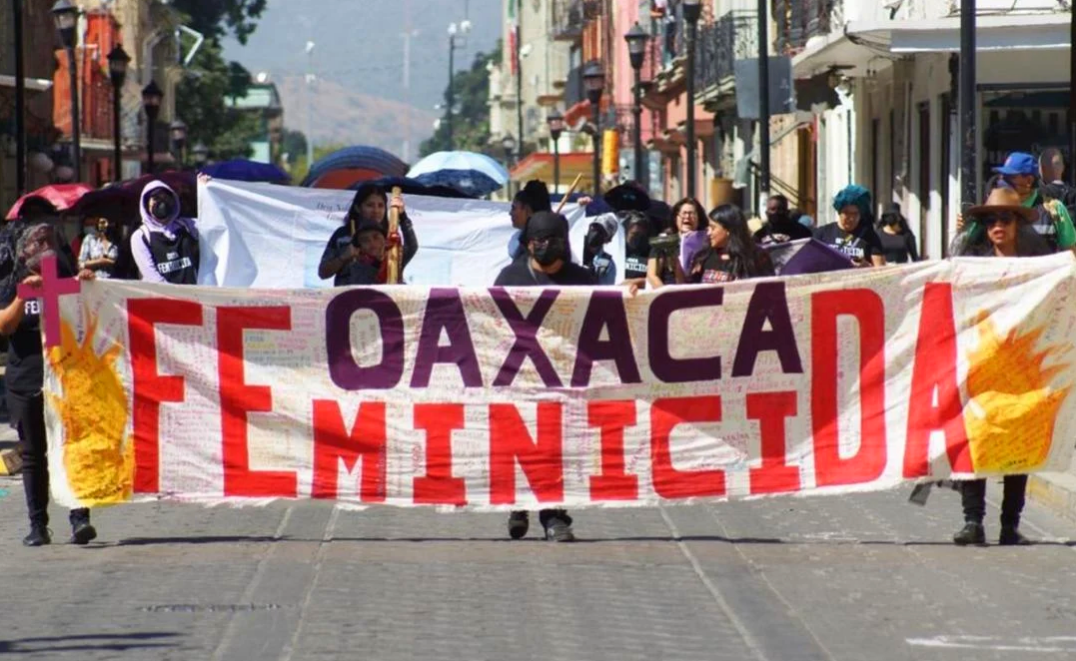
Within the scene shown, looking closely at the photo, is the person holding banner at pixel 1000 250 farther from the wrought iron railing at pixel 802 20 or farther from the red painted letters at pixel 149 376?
the wrought iron railing at pixel 802 20

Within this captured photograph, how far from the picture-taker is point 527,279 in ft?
43.8

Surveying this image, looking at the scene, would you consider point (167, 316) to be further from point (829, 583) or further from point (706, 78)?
point (706, 78)

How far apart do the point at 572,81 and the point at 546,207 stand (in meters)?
78.2

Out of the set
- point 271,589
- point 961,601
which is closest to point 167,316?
point 271,589

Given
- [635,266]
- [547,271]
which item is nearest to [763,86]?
[635,266]

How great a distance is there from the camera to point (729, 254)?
1390 centimetres

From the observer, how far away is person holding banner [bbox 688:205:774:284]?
1384 cm

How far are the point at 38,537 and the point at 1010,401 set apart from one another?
506 cm

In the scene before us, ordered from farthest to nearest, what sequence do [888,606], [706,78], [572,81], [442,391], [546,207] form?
[572,81]
[706,78]
[546,207]
[442,391]
[888,606]

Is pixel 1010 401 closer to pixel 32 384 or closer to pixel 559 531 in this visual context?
pixel 559 531

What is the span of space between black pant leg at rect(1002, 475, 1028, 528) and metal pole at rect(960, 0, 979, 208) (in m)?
8.40

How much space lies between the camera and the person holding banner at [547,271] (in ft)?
43.3

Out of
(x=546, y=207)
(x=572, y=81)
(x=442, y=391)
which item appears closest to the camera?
(x=442, y=391)

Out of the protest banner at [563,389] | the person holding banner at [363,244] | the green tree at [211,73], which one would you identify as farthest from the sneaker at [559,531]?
the green tree at [211,73]
